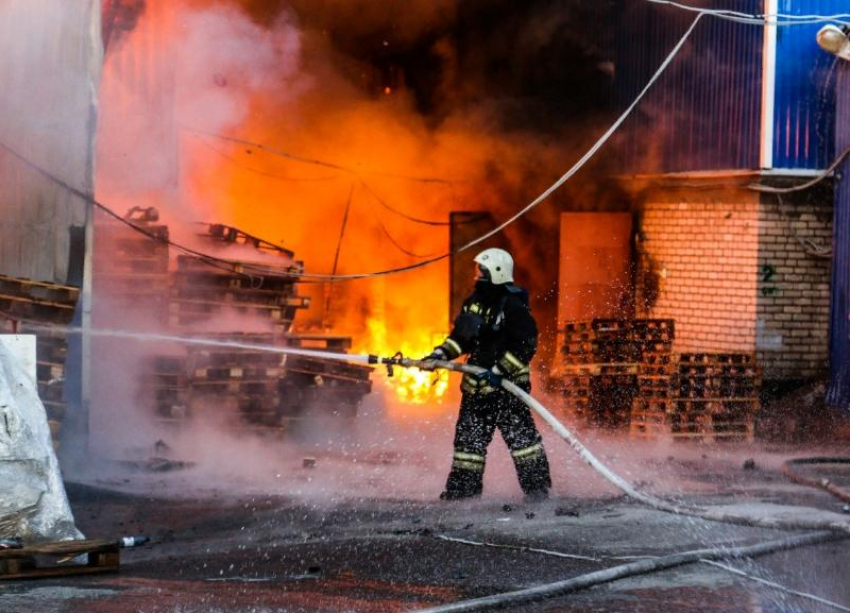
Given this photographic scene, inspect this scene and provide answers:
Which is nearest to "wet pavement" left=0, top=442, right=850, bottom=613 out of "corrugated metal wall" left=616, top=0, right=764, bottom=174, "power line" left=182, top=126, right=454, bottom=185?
"corrugated metal wall" left=616, top=0, right=764, bottom=174

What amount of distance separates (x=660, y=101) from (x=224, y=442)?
7372 mm

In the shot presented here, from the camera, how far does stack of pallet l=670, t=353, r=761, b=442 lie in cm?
1252

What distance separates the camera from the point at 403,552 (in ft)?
23.6

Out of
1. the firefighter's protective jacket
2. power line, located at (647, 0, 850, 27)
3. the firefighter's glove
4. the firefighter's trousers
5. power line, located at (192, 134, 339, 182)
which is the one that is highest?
power line, located at (647, 0, 850, 27)

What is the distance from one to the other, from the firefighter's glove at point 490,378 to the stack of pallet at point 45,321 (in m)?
3.24

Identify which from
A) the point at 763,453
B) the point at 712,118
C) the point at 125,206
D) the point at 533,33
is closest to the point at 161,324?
the point at 125,206

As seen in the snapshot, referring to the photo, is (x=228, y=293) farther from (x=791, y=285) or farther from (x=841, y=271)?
(x=841, y=271)

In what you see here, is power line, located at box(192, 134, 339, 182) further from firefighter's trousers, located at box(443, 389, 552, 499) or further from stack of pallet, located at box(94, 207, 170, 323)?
firefighter's trousers, located at box(443, 389, 552, 499)

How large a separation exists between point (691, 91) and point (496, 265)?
23.1ft

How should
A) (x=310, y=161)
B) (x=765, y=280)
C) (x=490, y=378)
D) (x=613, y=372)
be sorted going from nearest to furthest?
(x=490, y=378)
(x=613, y=372)
(x=765, y=280)
(x=310, y=161)

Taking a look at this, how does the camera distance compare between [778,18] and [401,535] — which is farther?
[778,18]

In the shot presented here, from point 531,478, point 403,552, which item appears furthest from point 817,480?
point 403,552

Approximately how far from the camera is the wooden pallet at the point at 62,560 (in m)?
6.34

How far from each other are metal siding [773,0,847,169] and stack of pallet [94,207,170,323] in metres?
7.14
